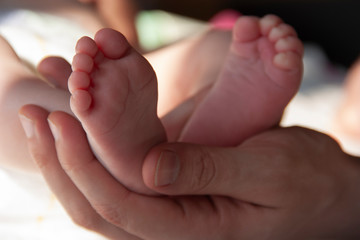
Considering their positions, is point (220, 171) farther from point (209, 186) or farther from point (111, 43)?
point (111, 43)

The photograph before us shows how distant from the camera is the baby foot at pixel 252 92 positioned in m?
0.50

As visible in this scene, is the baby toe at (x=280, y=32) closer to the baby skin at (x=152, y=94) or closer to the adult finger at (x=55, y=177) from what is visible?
the baby skin at (x=152, y=94)

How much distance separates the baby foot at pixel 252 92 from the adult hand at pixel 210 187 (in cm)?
3

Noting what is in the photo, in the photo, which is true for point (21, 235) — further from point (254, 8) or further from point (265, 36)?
point (254, 8)

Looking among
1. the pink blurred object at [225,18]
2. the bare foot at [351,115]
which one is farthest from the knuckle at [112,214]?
the pink blurred object at [225,18]

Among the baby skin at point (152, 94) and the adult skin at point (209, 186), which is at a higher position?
the baby skin at point (152, 94)

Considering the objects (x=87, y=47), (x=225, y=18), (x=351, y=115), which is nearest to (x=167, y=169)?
(x=87, y=47)

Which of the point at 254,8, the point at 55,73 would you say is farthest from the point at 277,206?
the point at 254,8

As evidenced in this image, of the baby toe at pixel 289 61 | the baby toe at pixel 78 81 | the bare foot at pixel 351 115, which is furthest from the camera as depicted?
the bare foot at pixel 351 115

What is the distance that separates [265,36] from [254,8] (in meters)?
1.04

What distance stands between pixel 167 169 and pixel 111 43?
124mm

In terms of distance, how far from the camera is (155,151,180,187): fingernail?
0.37 metres

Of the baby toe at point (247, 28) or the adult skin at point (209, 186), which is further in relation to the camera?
the baby toe at point (247, 28)

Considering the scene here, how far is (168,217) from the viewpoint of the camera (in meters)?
0.41
